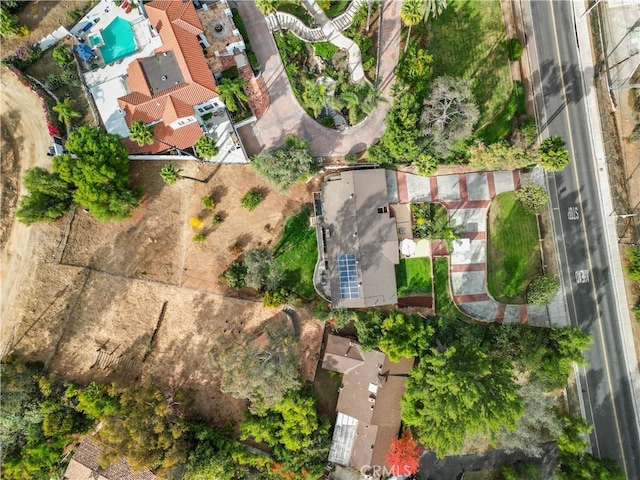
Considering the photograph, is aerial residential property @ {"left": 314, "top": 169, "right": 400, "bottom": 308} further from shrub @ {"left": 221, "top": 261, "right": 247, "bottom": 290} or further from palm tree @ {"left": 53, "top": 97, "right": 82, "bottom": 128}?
palm tree @ {"left": 53, "top": 97, "right": 82, "bottom": 128}

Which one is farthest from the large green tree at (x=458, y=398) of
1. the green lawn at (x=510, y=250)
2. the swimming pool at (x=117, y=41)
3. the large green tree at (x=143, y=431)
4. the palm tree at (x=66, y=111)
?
the swimming pool at (x=117, y=41)

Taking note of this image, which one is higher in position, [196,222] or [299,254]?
[196,222]

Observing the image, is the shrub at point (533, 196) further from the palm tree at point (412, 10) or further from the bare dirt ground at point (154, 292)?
the bare dirt ground at point (154, 292)

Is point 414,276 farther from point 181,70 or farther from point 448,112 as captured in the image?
point 181,70

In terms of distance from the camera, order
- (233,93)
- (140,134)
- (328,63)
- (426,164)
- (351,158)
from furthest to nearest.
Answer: (328,63)
(351,158)
(233,93)
(426,164)
(140,134)

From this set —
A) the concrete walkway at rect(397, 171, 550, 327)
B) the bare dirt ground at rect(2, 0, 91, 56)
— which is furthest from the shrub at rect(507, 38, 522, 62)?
the bare dirt ground at rect(2, 0, 91, 56)

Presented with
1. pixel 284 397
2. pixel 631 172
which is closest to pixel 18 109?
pixel 284 397

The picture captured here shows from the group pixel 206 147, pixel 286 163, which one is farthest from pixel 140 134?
pixel 286 163
